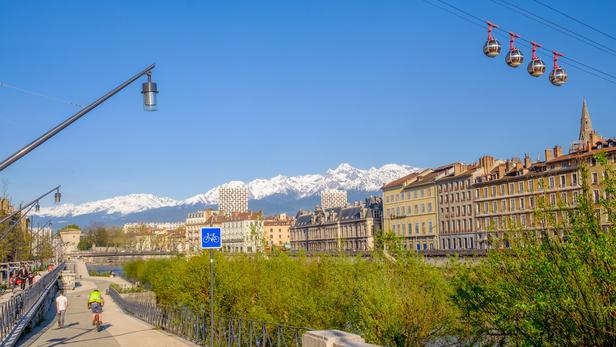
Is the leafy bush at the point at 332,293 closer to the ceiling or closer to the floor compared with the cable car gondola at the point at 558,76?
closer to the floor

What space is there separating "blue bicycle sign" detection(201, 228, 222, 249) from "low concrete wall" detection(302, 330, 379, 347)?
597 cm

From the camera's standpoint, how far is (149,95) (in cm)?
1571

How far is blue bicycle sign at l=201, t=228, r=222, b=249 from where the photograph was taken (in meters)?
17.1

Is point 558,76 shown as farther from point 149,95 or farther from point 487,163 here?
point 487,163

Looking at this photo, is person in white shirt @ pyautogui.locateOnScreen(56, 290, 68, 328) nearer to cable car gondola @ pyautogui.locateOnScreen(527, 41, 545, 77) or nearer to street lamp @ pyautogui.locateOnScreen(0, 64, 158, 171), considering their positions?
street lamp @ pyautogui.locateOnScreen(0, 64, 158, 171)

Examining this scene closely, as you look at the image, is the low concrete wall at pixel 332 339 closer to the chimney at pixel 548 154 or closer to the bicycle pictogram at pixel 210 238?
the bicycle pictogram at pixel 210 238

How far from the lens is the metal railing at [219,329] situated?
63.6 feet

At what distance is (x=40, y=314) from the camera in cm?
3666

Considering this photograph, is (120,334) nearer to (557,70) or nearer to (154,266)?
(557,70)

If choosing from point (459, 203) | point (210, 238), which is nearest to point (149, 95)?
point (210, 238)

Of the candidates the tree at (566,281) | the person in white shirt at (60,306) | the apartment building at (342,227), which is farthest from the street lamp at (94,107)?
the apartment building at (342,227)

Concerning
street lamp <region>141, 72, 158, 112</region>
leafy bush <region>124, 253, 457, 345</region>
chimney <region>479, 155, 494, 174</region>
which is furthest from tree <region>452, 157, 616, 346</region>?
chimney <region>479, 155, 494, 174</region>

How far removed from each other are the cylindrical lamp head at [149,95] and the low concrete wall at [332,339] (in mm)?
6894

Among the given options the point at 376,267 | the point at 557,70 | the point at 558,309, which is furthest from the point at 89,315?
the point at 558,309
